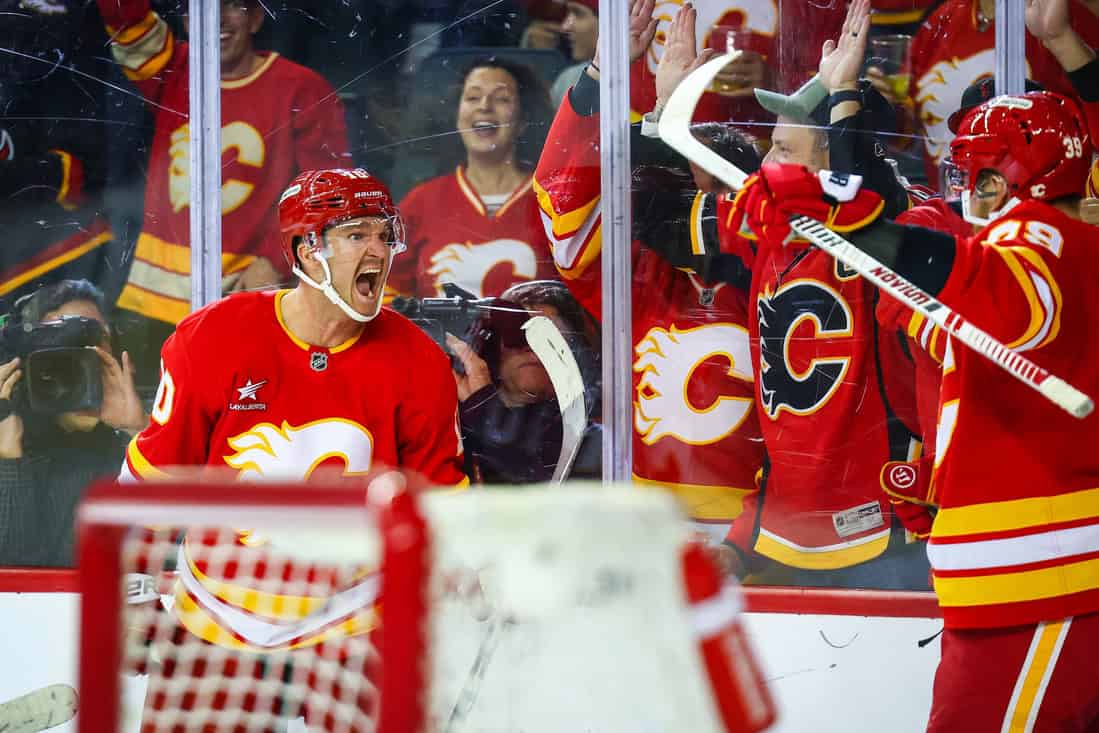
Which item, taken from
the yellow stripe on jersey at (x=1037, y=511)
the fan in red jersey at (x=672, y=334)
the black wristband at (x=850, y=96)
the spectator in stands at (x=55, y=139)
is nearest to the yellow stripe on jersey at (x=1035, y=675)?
the yellow stripe on jersey at (x=1037, y=511)

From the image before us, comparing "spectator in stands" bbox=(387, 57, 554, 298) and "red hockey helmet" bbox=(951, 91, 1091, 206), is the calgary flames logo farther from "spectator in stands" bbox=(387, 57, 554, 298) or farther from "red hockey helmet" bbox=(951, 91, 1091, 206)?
"red hockey helmet" bbox=(951, 91, 1091, 206)

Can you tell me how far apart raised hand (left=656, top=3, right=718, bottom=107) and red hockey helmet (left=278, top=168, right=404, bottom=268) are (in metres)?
0.75

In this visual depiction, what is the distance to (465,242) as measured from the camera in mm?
3180

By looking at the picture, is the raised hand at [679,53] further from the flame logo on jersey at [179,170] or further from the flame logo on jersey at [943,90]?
the flame logo on jersey at [179,170]

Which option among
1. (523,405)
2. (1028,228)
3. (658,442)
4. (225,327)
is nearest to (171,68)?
(225,327)

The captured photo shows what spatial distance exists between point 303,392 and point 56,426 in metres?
1.07

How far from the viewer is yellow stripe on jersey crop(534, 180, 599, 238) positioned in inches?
121

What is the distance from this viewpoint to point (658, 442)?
3080mm


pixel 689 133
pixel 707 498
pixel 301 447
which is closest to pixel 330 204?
pixel 301 447

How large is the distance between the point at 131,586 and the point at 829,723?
1.57 m

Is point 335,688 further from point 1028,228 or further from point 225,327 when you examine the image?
point 1028,228

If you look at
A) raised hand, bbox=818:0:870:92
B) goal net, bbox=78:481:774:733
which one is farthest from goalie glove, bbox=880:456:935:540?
goal net, bbox=78:481:774:733

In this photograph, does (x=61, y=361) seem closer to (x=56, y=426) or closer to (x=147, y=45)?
(x=56, y=426)

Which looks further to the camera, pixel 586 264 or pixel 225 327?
pixel 586 264
